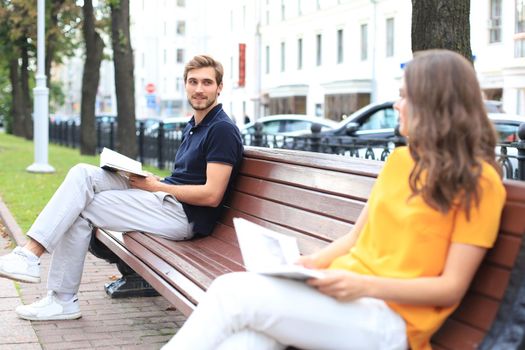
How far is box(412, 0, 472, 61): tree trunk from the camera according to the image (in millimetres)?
6996

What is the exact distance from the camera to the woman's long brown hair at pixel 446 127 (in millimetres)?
2900

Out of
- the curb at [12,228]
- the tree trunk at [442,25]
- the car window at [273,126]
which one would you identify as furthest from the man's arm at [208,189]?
the car window at [273,126]

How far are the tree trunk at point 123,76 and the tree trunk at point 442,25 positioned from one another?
11144 millimetres

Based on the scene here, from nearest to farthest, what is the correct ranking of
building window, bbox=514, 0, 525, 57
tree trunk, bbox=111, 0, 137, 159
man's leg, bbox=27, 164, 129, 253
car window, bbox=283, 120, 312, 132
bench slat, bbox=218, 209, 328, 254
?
→ 1. bench slat, bbox=218, 209, 328, 254
2. man's leg, bbox=27, 164, 129, 253
3. tree trunk, bbox=111, 0, 137, 159
4. car window, bbox=283, 120, 312, 132
5. building window, bbox=514, 0, 525, 57

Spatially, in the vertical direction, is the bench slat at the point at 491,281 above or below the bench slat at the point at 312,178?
below

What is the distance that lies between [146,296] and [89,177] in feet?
3.88

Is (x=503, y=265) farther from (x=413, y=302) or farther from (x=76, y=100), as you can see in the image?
(x=76, y=100)

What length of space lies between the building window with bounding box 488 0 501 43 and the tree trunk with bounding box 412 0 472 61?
28.5m

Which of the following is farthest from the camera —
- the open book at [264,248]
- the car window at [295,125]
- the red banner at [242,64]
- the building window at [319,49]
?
the red banner at [242,64]

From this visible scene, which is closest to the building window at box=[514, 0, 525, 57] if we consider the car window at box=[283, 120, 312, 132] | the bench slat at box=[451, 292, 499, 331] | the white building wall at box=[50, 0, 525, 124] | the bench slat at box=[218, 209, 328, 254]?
the white building wall at box=[50, 0, 525, 124]

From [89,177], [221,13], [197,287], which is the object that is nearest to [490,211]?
[197,287]

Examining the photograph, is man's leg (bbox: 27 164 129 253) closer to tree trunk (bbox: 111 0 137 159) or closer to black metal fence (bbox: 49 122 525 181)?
black metal fence (bbox: 49 122 525 181)

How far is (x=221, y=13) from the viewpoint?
6944 centimetres

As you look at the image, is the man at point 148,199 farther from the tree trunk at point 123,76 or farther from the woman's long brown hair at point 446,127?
the tree trunk at point 123,76
